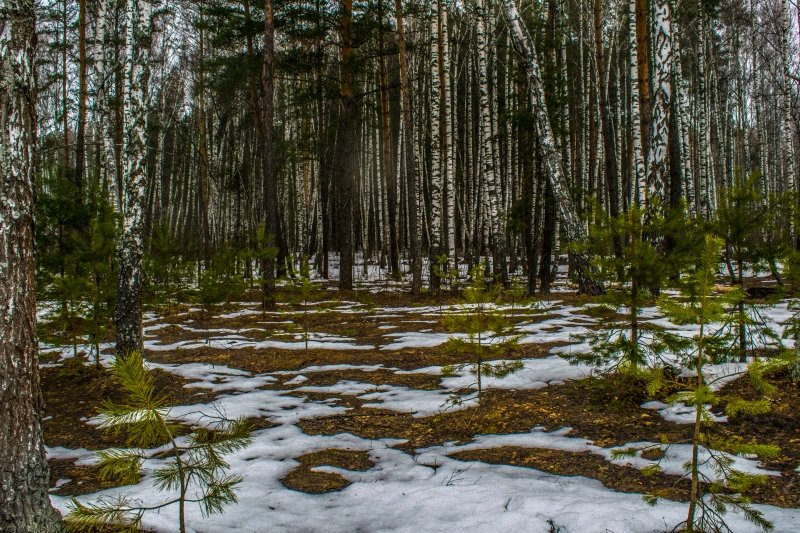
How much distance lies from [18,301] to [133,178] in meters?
3.48

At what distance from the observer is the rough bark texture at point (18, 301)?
84.5 inches

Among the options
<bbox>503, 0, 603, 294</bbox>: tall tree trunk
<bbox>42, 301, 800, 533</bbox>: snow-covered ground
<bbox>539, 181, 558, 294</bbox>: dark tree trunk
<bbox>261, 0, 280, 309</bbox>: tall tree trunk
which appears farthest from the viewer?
<bbox>539, 181, 558, 294</bbox>: dark tree trunk

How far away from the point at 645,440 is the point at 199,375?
15.5ft

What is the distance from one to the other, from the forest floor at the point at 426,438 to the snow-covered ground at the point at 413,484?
1cm

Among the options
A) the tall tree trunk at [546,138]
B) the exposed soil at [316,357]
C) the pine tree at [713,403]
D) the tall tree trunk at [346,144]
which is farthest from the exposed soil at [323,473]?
the tall tree trunk at [346,144]

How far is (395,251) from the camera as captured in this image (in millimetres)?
17328

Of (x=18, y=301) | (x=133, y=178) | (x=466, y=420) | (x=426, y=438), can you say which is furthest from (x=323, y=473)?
(x=133, y=178)

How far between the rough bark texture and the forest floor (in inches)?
26.7

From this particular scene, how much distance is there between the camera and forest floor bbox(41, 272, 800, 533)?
2617mm

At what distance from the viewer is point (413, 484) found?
9.87 feet

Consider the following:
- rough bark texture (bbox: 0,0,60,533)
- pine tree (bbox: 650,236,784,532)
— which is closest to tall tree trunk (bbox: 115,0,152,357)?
rough bark texture (bbox: 0,0,60,533)

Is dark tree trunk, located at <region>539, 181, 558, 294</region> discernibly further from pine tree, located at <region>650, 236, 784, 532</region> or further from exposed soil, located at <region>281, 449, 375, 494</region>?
pine tree, located at <region>650, 236, 784, 532</region>

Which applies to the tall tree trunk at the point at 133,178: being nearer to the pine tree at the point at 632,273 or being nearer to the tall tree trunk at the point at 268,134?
the pine tree at the point at 632,273

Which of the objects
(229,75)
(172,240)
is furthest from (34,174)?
(229,75)
